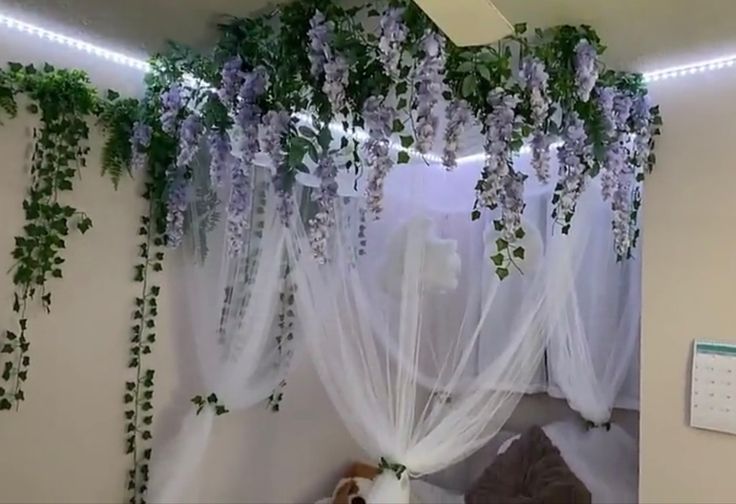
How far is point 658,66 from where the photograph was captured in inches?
108

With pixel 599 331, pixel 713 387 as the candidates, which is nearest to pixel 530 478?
pixel 599 331

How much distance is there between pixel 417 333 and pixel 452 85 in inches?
41.3

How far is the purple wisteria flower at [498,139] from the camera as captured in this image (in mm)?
2283

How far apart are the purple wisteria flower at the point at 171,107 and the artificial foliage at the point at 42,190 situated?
288mm

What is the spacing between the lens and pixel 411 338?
2816mm

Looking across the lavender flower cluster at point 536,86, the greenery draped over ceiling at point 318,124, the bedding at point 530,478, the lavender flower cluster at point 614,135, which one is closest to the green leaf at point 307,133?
Result: the greenery draped over ceiling at point 318,124

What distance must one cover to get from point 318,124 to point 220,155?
0.51 meters

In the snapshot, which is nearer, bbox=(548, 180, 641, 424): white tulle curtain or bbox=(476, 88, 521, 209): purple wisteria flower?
bbox=(476, 88, 521, 209): purple wisteria flower

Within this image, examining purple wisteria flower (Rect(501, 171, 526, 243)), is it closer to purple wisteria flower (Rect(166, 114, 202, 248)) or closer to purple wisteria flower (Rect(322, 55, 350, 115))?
purple wisteria flower (Rect(322, 55, 350, 115))

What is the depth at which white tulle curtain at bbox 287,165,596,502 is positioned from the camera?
285 cm

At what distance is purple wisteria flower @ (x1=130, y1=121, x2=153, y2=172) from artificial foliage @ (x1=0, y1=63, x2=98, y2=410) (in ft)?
0.62

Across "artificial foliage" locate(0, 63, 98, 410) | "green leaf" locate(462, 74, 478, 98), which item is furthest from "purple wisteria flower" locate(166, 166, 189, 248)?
"green leaf" locate(462, 74, 478, 98)

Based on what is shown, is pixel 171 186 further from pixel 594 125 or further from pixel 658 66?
pixel 658 66

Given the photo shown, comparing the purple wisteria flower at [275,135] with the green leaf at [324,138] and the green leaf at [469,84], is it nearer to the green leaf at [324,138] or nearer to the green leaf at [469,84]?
the green leaf at [324,138]
